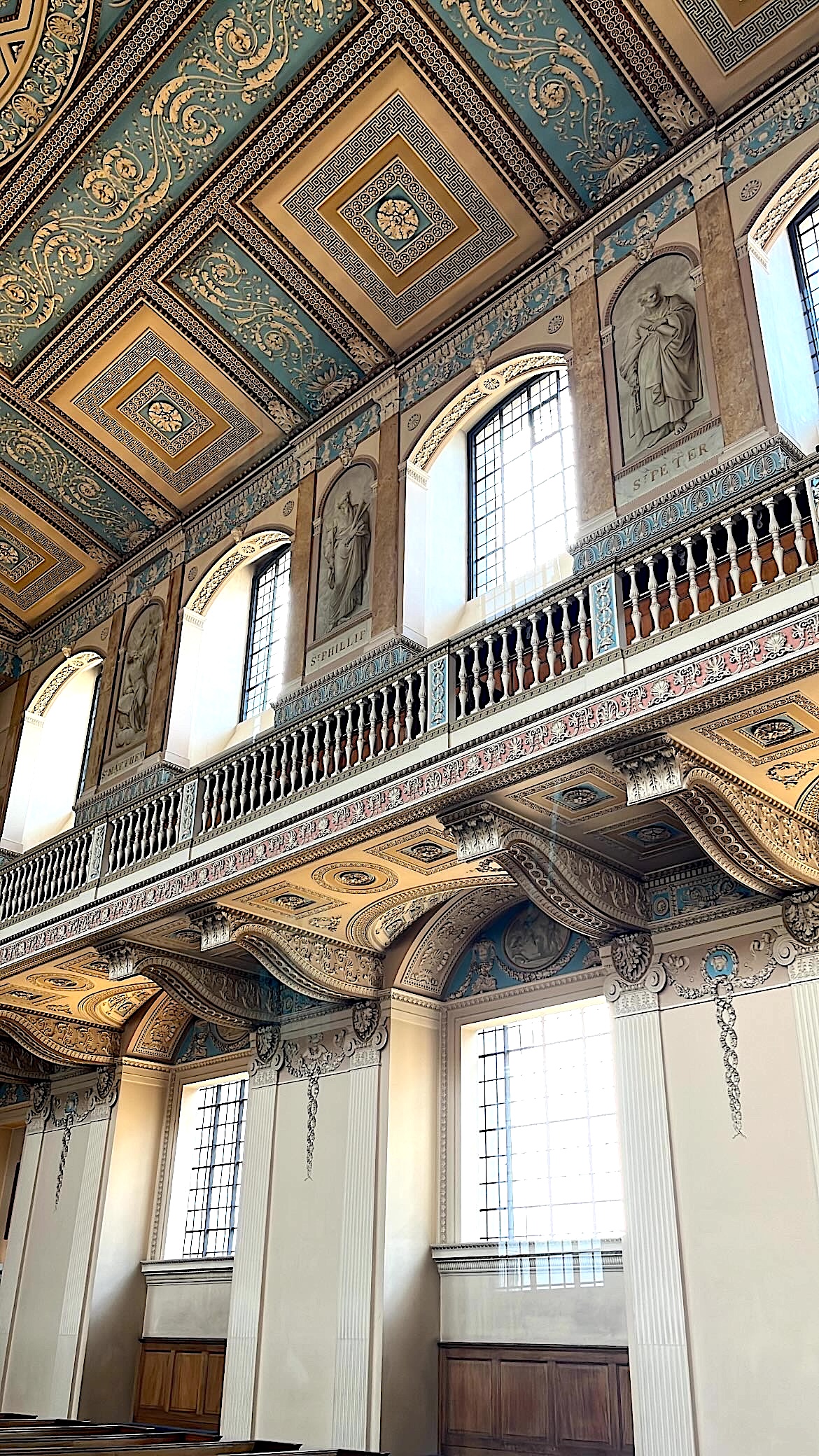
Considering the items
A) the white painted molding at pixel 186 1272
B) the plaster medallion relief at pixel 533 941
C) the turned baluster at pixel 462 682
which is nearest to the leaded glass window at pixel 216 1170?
the white painted molding at pixel 186 1272

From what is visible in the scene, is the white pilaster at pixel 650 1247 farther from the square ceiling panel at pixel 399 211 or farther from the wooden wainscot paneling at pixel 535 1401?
the square ceiling panel at pixel 399 211

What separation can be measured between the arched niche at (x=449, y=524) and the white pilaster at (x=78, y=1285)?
917cm

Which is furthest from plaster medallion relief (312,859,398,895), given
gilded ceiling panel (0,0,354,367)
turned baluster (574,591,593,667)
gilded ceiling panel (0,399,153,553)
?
gilded ceiling panel (0,0,354,367)

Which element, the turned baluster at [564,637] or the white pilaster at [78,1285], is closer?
the turned baluster at [564,637]

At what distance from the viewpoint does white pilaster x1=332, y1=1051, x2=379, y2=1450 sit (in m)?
11.7

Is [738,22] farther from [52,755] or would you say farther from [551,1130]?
[52,755]

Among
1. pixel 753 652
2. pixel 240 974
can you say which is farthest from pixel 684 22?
pixel 240 974

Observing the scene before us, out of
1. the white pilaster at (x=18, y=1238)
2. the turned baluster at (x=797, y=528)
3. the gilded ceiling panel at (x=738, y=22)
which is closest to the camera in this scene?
the turned baluster at (x=797, y=528)

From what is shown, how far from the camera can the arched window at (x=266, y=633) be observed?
624 inches

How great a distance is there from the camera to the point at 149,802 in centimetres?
1394

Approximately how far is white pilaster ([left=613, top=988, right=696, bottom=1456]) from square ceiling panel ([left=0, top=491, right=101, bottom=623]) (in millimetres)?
11341

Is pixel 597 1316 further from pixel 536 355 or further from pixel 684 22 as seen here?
pixel 684 22

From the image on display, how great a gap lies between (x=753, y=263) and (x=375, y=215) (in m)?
4.78

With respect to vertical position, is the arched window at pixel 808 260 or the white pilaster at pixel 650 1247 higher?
the arched window at pixel 808 260
